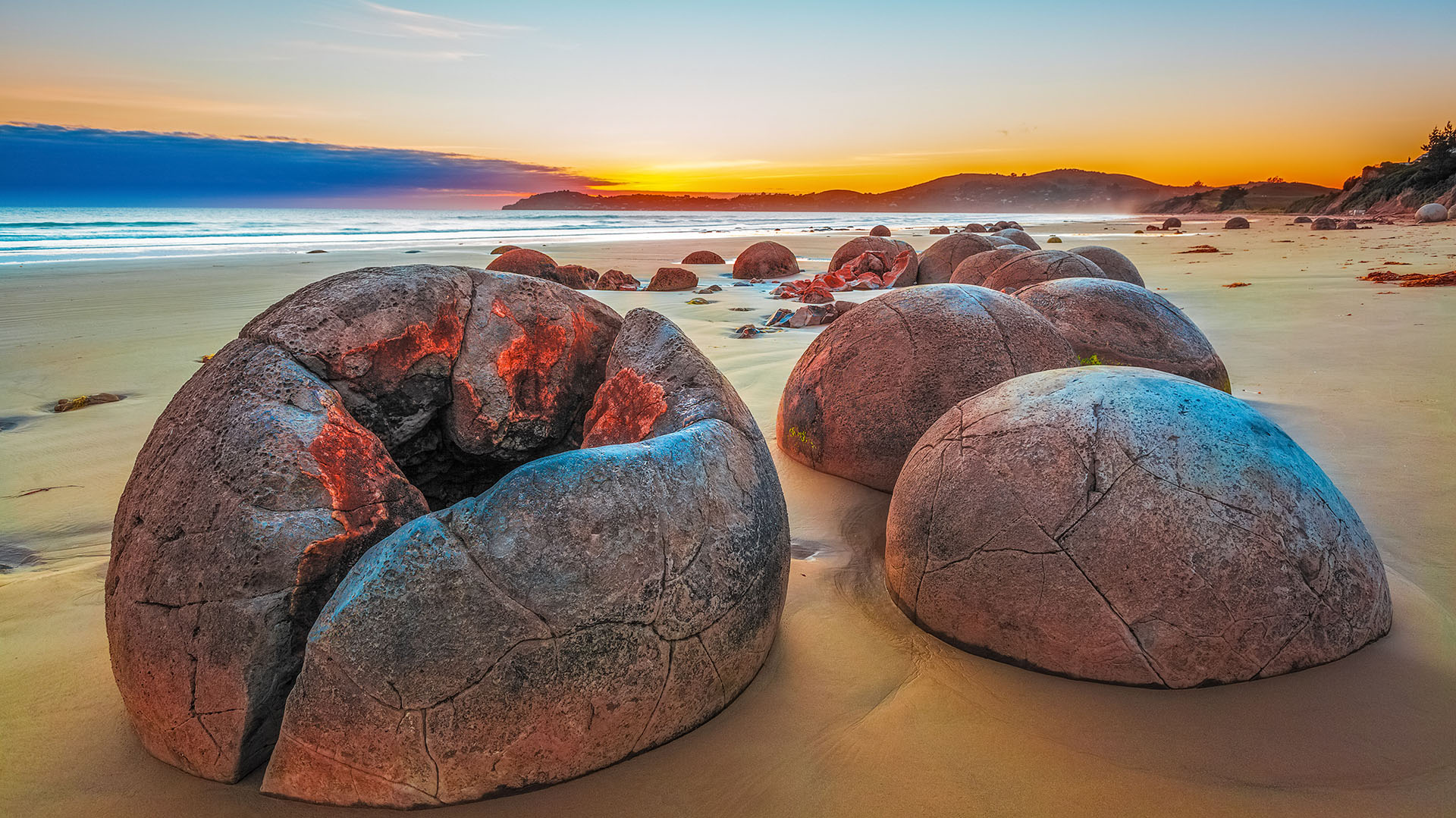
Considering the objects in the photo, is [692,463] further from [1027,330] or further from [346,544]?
[1027,330]

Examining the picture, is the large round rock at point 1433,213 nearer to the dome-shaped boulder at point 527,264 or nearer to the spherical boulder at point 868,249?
the spherical boulder at point 868,249

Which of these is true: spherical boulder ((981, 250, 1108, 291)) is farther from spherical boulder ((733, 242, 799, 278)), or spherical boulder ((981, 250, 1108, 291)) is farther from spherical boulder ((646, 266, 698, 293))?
spherical boulder ((733, 242, 799, 278))

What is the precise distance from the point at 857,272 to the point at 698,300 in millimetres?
4605

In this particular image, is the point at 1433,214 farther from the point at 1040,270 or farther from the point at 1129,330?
the point at 1129,330

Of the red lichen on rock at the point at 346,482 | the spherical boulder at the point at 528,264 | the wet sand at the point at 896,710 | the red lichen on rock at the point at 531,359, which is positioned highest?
the red lichen on rock at the point at 531,359

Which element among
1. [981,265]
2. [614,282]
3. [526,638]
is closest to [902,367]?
[526,638]

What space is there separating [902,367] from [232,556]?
3246 millimetres

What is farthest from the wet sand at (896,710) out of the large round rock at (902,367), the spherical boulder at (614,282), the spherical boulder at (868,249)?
the spherical boulder at (868,249)

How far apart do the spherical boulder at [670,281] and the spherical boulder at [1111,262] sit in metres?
7.53

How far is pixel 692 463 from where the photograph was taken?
2.52 metres

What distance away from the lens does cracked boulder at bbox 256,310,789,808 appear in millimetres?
2096

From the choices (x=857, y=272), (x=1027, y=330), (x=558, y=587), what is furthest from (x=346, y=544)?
(x=857, y=272)

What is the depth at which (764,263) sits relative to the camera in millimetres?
18047

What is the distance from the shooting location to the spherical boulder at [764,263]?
58.8 ft
